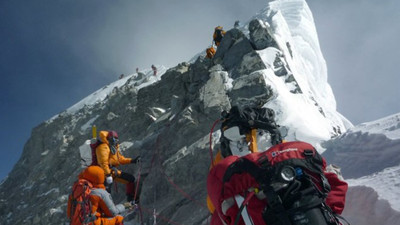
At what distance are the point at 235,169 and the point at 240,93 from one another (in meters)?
7.88

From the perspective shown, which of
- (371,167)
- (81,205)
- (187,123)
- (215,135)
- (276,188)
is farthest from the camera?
(187,123)

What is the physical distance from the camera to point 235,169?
1819 millimetres

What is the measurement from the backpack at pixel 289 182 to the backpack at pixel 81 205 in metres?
4.09

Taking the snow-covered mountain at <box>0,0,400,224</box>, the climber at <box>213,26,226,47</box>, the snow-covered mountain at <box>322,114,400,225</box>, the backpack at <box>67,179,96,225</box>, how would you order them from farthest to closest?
the climber at <box>213,26,226,47</box>, the backpack at <box>67,179,96,225</box>, the snow-covered mountain at <box>0,0,400,224</box>, the snow-covered mountain at <box>322,114,400,225</box>

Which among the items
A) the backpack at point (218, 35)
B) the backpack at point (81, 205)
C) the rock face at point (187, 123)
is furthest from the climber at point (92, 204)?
the backpack at point (218, 35)

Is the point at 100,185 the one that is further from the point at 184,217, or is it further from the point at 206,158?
the point at 206,158

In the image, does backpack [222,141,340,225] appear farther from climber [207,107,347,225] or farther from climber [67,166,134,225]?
climber [67,166,134,225]

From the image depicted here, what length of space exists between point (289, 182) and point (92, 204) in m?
4.46

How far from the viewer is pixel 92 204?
5105mm

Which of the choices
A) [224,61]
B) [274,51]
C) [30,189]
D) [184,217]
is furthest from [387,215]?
[30,189]

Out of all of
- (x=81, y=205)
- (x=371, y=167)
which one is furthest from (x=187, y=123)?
(x=371, y=167)

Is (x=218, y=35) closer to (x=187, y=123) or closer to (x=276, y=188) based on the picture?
(x=187, y=123)

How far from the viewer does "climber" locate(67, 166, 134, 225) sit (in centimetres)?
498

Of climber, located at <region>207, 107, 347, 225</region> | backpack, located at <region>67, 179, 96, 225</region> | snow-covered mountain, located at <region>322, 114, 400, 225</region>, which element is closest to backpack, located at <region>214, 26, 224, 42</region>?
snow-covered mountain, located at <region>322, 114, 400, 225</region>
